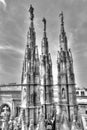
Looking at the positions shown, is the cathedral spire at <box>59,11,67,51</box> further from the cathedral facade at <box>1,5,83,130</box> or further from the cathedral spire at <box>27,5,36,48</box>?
the cathedral spire at <box>27,5,36,48</box>

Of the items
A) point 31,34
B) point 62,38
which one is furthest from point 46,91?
point 31,34

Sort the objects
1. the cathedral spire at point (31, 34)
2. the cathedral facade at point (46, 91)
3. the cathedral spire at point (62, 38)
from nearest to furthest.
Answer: the cathedral facade at point (46, 91), the cathedral spire at point (62, 38), the cathedral spire at point (31, 34)

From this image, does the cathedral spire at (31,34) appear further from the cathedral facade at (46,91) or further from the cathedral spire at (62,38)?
the cathedral spire at (62,38)

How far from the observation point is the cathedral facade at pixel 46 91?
25.4 m

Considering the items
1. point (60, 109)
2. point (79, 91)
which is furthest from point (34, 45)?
point (79, 91)

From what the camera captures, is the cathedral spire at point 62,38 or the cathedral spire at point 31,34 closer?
the cathedral spire at point 62,38

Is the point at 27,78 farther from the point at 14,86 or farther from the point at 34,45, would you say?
the point at 14,86

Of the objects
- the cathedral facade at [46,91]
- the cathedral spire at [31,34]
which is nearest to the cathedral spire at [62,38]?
the cathedral facade at [46,91]

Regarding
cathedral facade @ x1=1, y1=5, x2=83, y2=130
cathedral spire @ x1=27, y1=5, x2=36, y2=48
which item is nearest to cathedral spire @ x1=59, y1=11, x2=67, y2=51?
cathedral facade @ x1=1, y1=5, x2=83, y2=130

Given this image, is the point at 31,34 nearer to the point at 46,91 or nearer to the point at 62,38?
the point at 62,38

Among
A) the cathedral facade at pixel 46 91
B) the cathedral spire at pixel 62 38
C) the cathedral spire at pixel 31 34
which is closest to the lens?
the cathedral facade at pixel 46 91

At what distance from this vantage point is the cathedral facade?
25391mm

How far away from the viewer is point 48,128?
22.0 metres

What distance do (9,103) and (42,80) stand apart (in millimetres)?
13264
